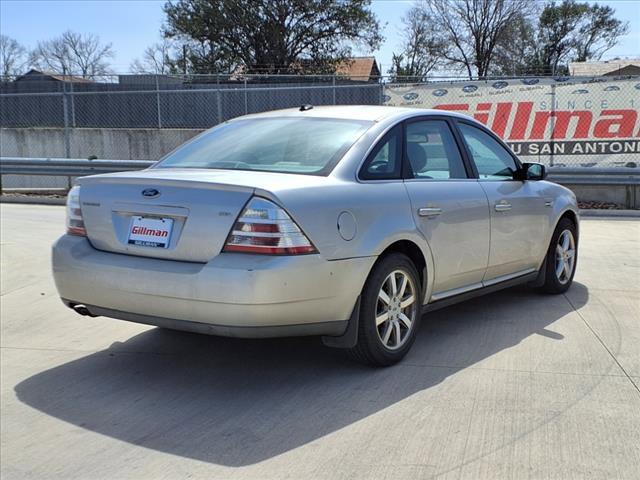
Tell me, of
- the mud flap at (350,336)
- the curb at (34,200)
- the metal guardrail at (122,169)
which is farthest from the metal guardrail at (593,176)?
the curb at (34,200)

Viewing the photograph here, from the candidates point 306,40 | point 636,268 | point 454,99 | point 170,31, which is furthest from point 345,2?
point 636,268

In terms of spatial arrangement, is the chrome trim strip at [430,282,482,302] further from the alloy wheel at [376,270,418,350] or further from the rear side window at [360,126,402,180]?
the rear side window at [360,126,402,180]

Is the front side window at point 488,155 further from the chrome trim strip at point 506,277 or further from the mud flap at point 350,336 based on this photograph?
the mud flap at point 350,336

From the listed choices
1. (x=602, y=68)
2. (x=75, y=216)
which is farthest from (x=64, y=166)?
(x=602, y=68)

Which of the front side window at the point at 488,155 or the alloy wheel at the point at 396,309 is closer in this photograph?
the alloy wheel at the point at 396,309

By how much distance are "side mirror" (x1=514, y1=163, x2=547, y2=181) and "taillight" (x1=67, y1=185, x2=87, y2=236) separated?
3.33 meters

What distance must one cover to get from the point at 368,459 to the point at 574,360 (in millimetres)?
1941

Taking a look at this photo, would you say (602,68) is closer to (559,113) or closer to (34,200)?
(559,113)

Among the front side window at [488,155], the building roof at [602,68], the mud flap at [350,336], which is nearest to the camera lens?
the mud flap at [350,336]

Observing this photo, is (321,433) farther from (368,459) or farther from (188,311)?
(188,311)

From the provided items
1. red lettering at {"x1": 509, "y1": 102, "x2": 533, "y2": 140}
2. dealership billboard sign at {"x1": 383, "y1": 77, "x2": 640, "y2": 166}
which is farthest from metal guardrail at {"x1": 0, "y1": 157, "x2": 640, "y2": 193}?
red lettering at {"x1": 509, "y1": 102, "x2": 533, "y2": 140}

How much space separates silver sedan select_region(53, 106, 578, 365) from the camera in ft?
12.4

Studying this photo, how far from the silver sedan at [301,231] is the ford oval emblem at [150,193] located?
13 mm

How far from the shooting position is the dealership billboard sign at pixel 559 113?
12844 mm
